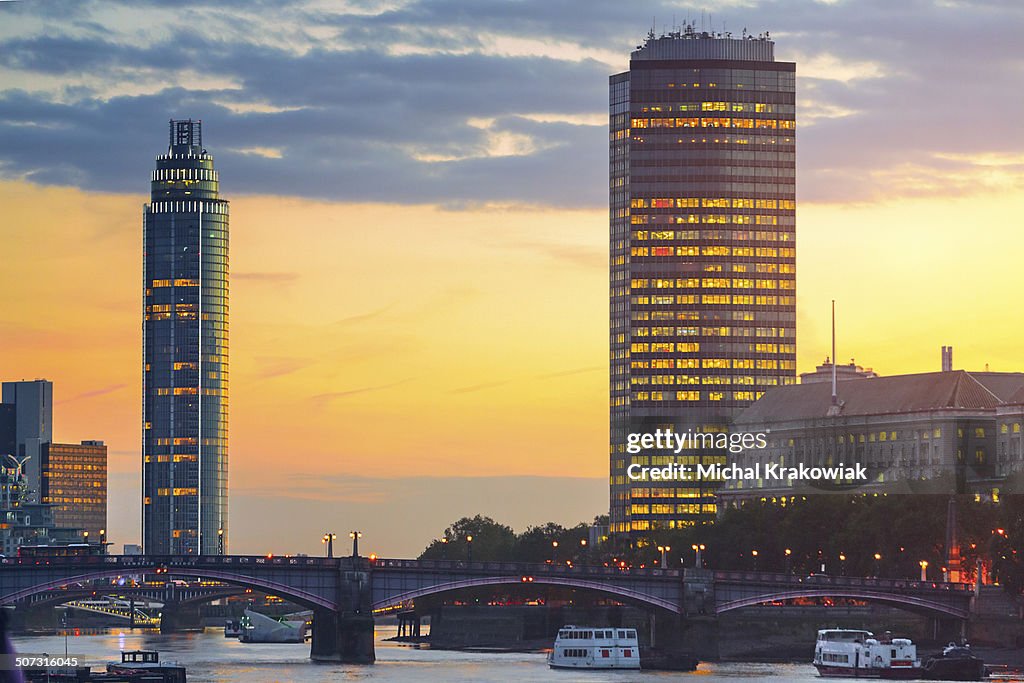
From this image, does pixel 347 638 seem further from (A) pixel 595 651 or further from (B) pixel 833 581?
(B) pixel 833 581

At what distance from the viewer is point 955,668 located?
134125mm

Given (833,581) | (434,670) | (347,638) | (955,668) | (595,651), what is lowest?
(434,670)

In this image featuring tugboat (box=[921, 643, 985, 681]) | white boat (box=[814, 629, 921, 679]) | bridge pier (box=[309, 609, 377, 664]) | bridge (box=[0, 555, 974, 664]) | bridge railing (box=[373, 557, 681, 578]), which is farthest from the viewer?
bridge railing (box=[373, 557, 681, 578])

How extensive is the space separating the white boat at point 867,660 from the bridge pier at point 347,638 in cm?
3416

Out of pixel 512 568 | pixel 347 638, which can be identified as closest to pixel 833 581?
pixel 512 568

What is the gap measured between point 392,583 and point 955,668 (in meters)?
46.1

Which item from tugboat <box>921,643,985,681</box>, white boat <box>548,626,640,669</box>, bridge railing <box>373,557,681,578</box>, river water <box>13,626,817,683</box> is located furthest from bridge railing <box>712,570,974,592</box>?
tugboat <box>921,643,985,681</box>

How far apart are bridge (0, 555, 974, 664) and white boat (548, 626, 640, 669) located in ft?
34.1

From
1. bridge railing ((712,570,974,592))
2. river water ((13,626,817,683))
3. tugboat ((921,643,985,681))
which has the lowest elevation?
river water ((13,626,817,683))

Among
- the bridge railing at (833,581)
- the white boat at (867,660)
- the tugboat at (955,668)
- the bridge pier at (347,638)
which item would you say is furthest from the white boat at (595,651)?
the tugboat at (955,668)

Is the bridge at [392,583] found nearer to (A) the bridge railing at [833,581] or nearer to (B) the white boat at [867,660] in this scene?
(A) the bridge railing at [833,581]

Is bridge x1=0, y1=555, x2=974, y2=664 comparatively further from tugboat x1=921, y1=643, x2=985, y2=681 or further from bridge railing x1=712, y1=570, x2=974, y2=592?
tugboat x1=921, y1=643, x2=985, y2=681

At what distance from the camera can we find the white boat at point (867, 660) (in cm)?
13750

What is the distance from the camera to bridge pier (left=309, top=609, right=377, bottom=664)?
514 ft
